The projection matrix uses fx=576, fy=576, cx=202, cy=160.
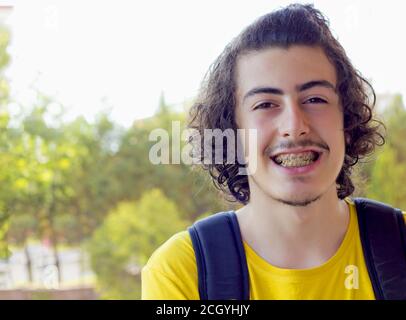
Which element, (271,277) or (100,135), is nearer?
(271,277)

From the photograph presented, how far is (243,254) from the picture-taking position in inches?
31.0

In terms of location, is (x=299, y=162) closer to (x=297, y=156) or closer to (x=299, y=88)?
(x=297, y=156)

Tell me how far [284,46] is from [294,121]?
123 millimetres

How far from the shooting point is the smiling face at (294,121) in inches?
31.0

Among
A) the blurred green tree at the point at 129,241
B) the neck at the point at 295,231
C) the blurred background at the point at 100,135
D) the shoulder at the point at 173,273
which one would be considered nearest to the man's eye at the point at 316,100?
the neck at the point at 295,231

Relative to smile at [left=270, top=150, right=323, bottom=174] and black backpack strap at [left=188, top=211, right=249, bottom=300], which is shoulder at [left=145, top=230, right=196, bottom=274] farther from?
smile at [left=270, top=150, right=323, bottom=174]

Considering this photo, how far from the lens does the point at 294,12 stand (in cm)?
87

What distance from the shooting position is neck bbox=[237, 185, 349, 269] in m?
0.82

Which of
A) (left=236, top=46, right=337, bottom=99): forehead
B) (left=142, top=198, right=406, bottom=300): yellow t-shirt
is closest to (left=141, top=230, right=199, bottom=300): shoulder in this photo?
(left=142, top=198, right=406, bottom=300): yellow t-shirt

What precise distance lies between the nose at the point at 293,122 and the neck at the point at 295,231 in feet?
0.34

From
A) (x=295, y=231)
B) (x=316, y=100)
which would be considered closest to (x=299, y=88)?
(x=316, y=100)

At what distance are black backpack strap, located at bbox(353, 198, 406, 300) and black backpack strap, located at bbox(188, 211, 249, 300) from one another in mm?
174
